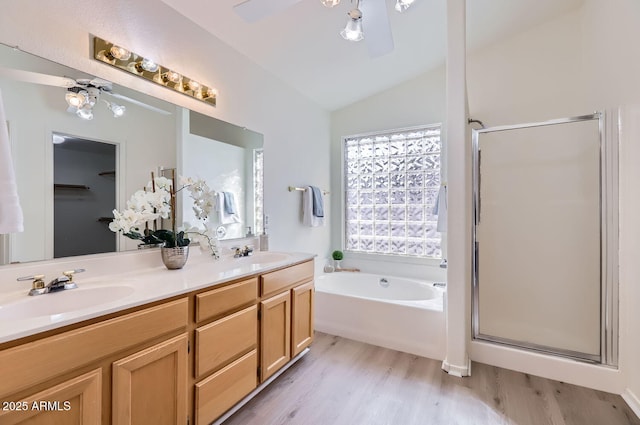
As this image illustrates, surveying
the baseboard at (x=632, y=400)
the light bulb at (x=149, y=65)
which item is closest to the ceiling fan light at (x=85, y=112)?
the light bulb at (x=149, y=65)

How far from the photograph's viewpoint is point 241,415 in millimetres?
1625

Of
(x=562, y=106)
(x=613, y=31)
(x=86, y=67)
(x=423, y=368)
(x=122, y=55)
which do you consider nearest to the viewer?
(x=86, y=67)

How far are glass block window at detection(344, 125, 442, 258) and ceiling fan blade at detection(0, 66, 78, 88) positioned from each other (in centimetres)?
290

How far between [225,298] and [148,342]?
1.30 ft

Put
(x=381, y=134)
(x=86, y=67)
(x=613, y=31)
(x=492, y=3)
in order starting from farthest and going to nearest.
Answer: (x=381, y=134)
(x=492, y=3)
(x=613, y=31)
(x=86, y=67)

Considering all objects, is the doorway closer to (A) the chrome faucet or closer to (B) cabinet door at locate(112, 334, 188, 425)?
(A) the chrome faucet

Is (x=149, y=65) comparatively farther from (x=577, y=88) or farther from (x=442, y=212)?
(x=577, y=88)

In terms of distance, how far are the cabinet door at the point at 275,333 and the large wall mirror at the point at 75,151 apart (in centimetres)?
84

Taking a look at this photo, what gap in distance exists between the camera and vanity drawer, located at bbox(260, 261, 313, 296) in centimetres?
174

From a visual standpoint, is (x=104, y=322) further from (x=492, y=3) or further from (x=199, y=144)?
(x=492, y=3)

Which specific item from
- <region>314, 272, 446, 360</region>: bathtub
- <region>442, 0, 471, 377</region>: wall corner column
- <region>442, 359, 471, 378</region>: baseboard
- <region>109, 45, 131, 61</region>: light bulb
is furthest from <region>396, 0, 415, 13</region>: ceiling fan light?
<region>442, 359, 471, 378</region>: baseboard

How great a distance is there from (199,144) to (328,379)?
6.26ft

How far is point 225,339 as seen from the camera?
57.7 inches

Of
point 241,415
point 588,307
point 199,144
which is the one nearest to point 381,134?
point 199,144
